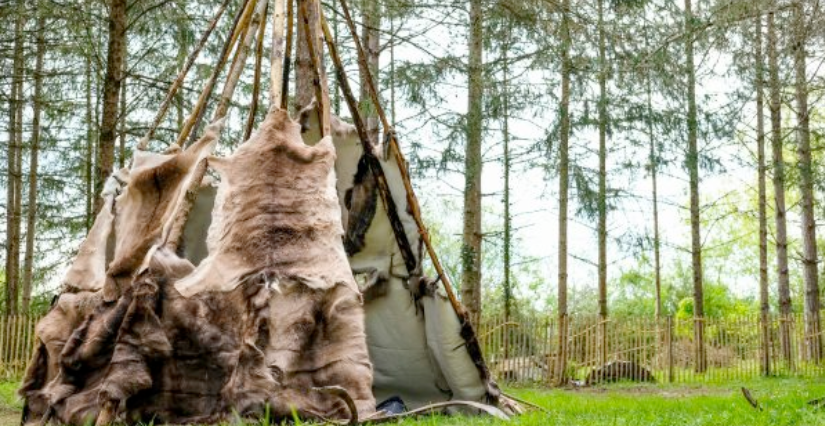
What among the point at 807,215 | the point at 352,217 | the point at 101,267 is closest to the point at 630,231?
the point at 807,215

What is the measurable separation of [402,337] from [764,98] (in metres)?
19.0

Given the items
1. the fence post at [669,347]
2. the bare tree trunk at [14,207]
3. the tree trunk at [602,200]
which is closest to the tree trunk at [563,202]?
the tree trunk at [602,200]

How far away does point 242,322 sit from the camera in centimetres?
500

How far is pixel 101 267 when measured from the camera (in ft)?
19.9

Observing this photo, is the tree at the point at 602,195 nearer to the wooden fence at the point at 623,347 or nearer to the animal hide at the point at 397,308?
the wooden fence at the point at 623,347

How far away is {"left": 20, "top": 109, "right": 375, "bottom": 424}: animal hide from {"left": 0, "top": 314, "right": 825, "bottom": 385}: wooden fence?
46.1 feet

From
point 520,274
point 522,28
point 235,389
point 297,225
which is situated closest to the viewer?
point 235,389

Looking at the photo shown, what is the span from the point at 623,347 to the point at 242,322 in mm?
16365

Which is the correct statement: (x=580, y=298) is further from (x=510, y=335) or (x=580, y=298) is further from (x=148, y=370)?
(x=148, y=370)

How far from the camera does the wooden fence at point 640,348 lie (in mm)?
19516

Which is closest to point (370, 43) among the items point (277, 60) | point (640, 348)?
point (640, 348)

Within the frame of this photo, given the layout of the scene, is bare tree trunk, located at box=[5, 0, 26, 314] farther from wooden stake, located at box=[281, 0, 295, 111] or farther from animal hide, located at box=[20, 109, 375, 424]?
→ animal hide, located at box=[20, 109, 375, 424]

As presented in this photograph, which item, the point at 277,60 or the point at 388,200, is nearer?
the point at 277,60

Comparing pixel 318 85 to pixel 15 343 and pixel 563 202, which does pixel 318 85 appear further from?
pixel 563 202
